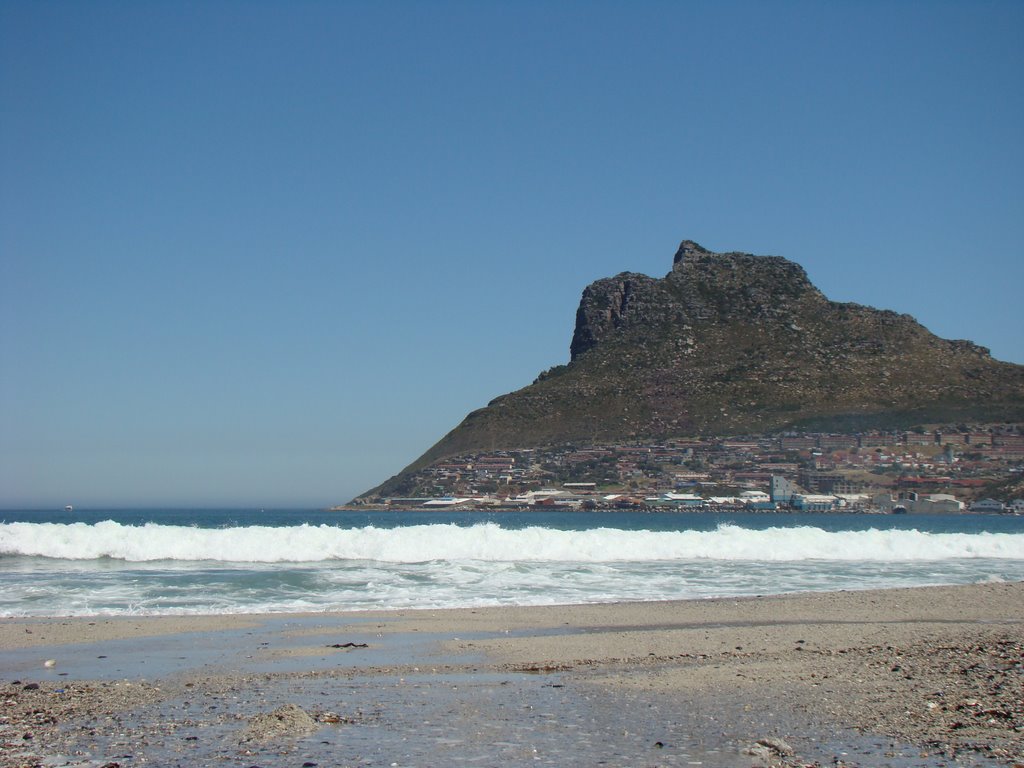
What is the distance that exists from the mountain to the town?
1.98 metres

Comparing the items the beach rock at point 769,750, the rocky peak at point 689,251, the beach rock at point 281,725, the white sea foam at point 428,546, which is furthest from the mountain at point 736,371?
the beach rock at point 281,725

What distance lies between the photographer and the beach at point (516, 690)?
7.70m

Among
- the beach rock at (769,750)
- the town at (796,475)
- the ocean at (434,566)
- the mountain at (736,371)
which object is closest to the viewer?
the beach rock at (769,750)

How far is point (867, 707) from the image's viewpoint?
9.20 meters

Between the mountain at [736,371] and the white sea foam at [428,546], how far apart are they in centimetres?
6528

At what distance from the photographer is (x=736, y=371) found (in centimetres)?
10738

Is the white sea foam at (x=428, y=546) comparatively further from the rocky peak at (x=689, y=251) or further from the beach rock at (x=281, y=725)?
the rocky peak at (x=689, y=251)

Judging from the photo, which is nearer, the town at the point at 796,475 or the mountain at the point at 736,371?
the town at the point at 796,475

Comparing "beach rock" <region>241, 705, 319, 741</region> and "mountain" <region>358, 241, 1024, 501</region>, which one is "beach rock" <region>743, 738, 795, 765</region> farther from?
"mountain" <region>358, 241, 1024, 501</region>

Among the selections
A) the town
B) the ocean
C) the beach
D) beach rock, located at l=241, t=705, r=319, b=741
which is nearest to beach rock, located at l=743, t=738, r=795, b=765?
the beach

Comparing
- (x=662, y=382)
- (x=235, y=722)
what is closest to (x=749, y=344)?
(x=662, y=382)

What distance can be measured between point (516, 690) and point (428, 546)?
70.3 feet

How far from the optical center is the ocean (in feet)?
66.6

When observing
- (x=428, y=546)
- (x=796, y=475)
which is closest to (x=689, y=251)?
(x=796, y=475)
